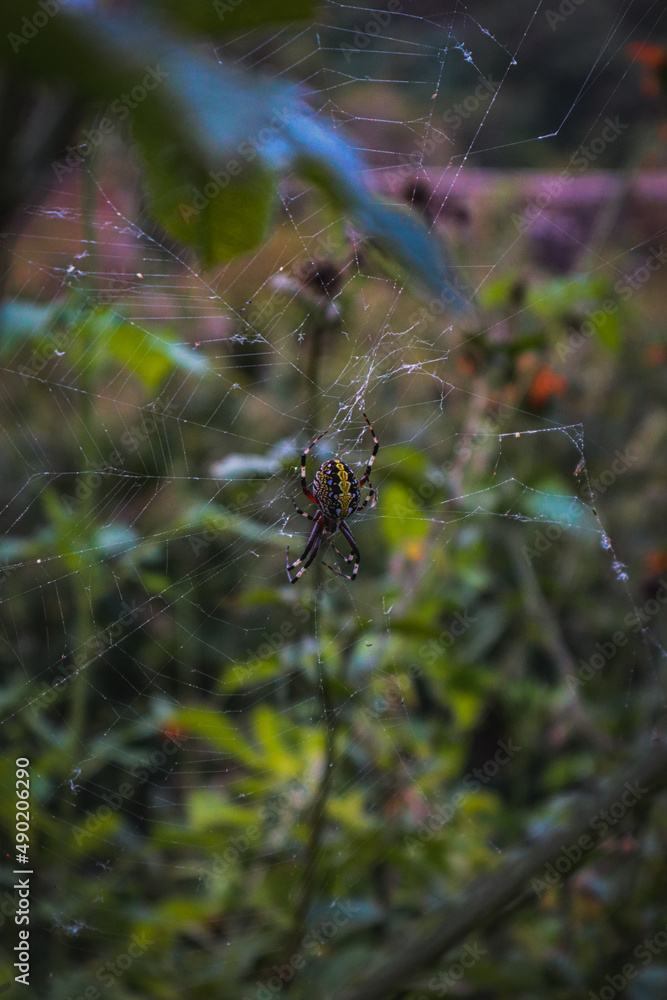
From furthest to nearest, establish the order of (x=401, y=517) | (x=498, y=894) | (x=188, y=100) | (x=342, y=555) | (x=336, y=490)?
(x=342, y=555) < (x=336, y=490) < (x=401, y=517) < (x=498, y=894) < (x=188, y=100)

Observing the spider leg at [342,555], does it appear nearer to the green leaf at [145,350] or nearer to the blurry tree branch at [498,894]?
the green leaf at [145,350]

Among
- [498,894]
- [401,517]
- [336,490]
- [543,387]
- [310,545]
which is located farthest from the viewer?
[310,545]

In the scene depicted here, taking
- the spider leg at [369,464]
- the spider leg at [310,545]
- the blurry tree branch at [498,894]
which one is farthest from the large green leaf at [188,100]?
the spider leg at [310,545]

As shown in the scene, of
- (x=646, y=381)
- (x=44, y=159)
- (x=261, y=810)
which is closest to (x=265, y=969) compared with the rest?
(x=261, y=810)

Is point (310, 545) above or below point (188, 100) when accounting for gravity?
below

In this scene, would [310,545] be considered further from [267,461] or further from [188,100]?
[188,100]

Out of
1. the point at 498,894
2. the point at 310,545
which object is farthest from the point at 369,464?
the point at 498,894

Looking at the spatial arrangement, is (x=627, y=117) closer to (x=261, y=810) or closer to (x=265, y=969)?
(x=261, y=810)
